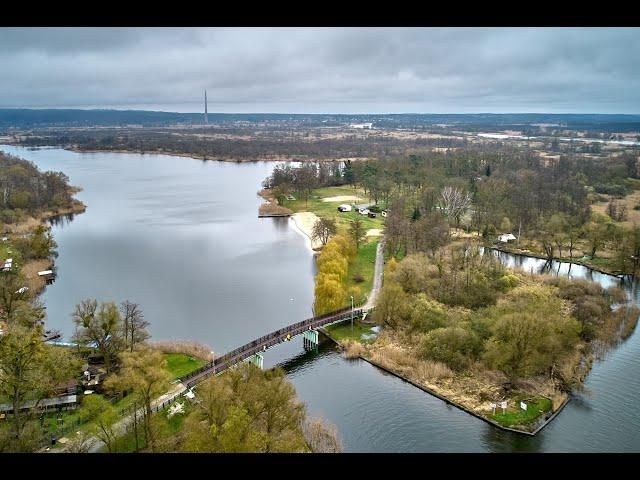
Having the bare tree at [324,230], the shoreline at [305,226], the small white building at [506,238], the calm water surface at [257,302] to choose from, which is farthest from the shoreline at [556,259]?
the shoreline at [305,226]

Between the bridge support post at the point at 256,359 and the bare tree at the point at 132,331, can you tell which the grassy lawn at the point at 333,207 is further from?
the bare tree at the point at 132,331

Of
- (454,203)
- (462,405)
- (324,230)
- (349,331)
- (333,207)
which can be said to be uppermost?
(454,203)

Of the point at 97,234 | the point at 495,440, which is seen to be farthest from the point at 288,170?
the point at 495,440

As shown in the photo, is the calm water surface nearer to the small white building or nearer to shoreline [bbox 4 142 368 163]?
the small white building

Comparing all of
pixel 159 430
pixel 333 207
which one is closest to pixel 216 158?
pixel 333 207

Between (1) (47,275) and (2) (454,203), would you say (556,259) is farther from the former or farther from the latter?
(1) (47,275)

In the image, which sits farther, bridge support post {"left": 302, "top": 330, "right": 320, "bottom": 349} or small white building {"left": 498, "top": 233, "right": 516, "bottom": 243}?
small white building {"left": 498, "top": 233, "right": 516, "bottom": 243}

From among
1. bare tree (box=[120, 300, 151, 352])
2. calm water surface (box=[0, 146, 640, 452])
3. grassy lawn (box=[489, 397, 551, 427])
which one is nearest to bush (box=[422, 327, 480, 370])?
calm water surface (box=[0, 146, 640, 452])
